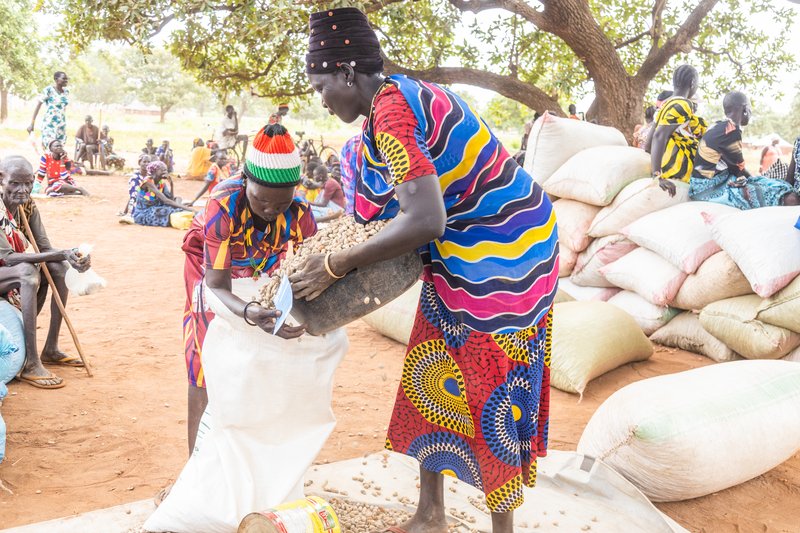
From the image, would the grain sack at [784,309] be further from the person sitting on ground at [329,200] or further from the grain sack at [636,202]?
the person sitting on ground at [329,200]

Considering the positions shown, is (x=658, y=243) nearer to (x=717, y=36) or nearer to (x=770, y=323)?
(x=770, y=323)

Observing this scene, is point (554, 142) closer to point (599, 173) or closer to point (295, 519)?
point (599, 173)

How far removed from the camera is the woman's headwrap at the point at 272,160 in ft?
6.56

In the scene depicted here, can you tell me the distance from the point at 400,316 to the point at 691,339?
1822mm

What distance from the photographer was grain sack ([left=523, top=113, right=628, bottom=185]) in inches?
203

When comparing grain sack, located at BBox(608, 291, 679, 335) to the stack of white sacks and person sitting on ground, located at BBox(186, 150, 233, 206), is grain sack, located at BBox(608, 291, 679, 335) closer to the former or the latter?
the stack of white sacks

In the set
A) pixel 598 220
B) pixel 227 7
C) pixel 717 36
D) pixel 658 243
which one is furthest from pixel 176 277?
pixel 717 36

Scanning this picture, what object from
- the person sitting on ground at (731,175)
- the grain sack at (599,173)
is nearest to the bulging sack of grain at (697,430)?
the person sitting on ground at (731,175)

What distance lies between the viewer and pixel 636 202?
15.2 feet

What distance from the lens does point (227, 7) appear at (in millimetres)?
6684

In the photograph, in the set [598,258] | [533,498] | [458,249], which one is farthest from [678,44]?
[458,249]

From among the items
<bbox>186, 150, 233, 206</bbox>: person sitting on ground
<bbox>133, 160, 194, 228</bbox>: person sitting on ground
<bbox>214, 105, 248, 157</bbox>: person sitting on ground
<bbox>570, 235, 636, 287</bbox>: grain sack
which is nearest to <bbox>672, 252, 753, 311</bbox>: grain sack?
<bbox>570, 235, 636, 287</bbox>: grain sack

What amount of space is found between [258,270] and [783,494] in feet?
7.46

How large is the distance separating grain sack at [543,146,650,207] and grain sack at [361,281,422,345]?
1.39 metres
